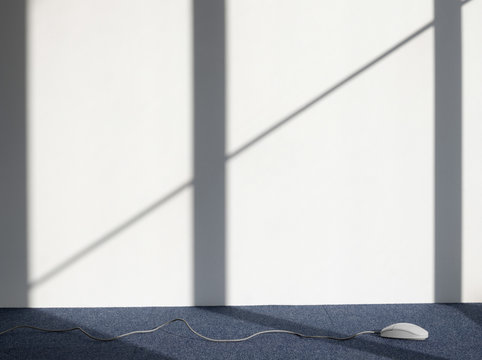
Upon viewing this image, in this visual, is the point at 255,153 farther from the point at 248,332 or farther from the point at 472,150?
the point at 472,150

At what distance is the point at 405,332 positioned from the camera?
1.84 m

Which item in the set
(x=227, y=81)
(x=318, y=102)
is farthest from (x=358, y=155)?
(x=227, y=81)

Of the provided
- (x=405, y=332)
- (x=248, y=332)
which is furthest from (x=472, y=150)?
(x=248, y=332)

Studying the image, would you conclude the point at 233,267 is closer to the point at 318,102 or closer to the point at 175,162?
the point at 175,162

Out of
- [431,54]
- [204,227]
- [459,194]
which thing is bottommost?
[204,227]

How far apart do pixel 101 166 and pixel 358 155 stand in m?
1.15

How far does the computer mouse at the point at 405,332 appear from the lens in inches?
72.2

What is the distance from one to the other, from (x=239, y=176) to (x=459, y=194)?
0.99 metres

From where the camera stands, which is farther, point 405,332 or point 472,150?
point 472,150

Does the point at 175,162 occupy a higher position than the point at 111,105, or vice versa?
the point at 111,105

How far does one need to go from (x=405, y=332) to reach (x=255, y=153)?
959 mm

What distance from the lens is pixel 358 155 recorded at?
2262mm

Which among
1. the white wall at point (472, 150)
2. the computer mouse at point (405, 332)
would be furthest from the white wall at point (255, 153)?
the computer mouse at point (405, 332)

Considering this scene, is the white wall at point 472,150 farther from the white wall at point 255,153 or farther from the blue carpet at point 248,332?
the blue carpet at point 248,332
